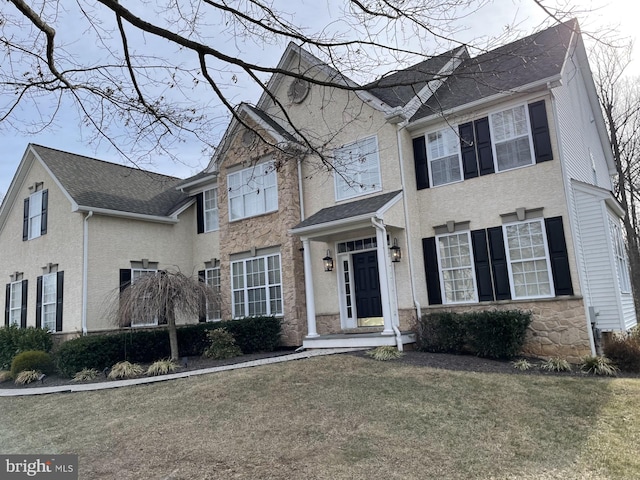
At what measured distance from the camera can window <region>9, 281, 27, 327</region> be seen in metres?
17.1

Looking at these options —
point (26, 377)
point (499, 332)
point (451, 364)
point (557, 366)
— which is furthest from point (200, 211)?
point (557, 366)

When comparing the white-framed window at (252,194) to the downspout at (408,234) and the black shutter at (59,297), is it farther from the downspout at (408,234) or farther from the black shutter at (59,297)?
the black shutter at (59,297)

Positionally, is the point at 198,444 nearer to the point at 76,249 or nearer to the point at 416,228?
the point at 416,228

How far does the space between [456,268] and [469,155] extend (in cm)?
A: 278

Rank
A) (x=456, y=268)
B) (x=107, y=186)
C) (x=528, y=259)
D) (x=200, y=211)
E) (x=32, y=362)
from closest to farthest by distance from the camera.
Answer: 1. (x=528, y=259)
2. (x=456, y=268)
3. (x=32, y=362)
4. (x=107, y=186)
5. (x=200, y=211)

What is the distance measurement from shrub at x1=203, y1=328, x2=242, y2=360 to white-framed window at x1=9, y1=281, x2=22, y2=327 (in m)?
8.44

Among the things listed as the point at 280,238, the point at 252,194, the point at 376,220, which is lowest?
the point at 376,220

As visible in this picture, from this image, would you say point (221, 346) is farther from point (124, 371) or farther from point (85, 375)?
point (85, 375)

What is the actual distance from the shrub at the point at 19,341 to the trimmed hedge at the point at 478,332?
11.2m

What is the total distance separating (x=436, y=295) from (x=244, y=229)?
638 cm

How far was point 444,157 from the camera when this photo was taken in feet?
40.4

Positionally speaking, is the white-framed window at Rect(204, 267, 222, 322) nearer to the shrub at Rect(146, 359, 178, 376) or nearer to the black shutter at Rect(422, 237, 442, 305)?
the shrub at Rect(146, 359, 178, 376)

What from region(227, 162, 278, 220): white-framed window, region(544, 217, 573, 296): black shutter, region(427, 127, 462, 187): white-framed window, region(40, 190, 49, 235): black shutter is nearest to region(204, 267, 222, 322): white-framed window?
region(227, 162, 278, 220): white-framed window

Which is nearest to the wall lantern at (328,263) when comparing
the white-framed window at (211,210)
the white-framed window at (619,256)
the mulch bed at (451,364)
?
the mulch bed at (451,364)
